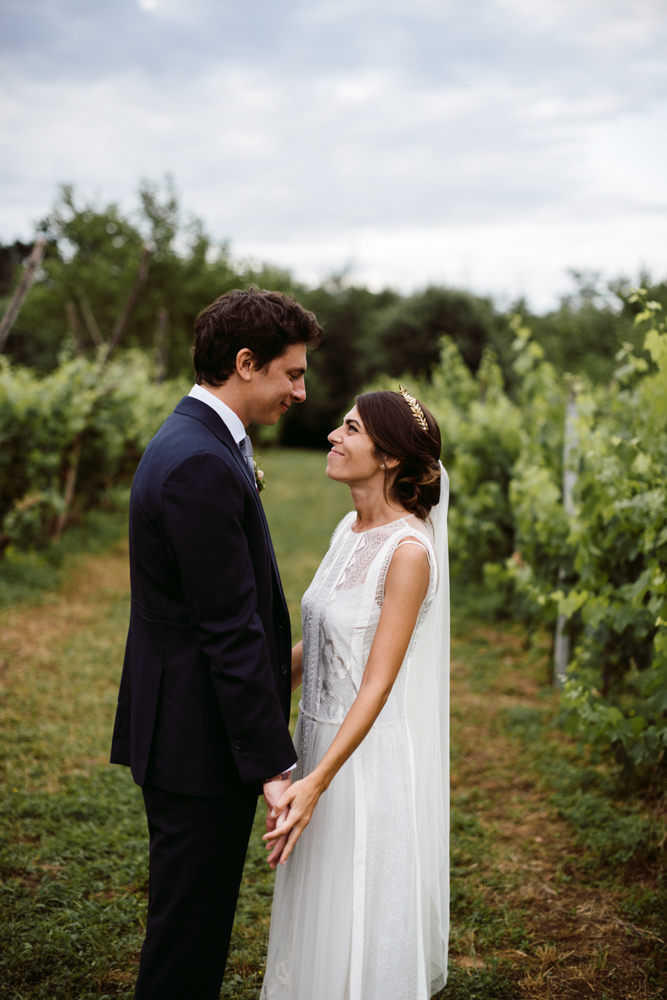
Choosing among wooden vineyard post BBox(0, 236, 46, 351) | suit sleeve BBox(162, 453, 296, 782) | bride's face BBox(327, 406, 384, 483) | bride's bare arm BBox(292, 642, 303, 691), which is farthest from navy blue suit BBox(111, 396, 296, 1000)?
wooden vineyard post BBox(0, 236, 46, 351)

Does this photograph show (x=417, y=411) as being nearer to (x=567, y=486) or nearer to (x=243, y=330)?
(x=243, y=330)

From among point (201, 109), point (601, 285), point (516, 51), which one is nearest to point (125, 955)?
point (516, 51)

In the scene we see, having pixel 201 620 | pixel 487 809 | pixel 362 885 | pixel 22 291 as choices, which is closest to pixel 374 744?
pixel 362 885

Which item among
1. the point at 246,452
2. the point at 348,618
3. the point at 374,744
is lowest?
the point at 374,744

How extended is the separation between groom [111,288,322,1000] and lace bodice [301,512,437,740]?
23cm

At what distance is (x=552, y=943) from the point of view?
8.91ft

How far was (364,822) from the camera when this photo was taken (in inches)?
76.2

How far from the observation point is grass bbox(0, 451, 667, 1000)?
251 centimetres

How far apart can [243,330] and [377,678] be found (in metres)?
0.98

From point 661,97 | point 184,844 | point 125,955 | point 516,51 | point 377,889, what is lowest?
point 125,955

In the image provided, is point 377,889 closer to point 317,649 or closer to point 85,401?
point 317,649

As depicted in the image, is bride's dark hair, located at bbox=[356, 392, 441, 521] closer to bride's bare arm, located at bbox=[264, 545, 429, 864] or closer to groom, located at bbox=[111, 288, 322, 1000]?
bride's bare arm, located at bbox=[264, 545, 429, 864]

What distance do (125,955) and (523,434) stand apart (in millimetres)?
4821

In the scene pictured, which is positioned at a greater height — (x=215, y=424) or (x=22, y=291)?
(x=22, y=291)
